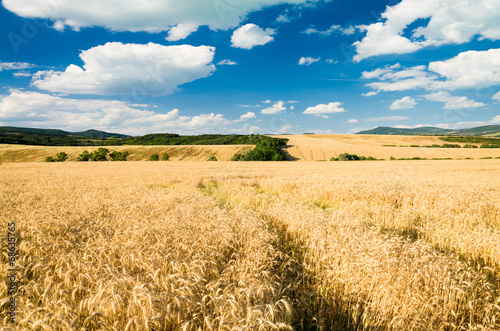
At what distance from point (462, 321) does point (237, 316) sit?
313 cm

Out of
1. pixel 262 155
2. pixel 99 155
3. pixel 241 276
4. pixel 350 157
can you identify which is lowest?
pixel 350 157

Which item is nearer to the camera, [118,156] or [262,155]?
[262,155]

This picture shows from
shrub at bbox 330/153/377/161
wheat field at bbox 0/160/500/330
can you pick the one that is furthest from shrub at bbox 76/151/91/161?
wheat field at bbox 0/160/500/330

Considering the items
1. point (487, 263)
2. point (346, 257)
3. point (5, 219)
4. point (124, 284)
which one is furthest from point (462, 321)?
point (5, 219)

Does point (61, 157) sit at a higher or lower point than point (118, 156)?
lower

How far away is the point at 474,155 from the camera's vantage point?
204 ft

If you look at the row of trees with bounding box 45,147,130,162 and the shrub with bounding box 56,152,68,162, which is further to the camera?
the row of trees with bounding box 45,147,130,162

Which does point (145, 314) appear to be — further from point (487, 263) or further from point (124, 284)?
point (487, 263)

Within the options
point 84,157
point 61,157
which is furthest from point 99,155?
point 61,157

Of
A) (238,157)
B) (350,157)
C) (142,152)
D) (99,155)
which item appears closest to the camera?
(350,157)

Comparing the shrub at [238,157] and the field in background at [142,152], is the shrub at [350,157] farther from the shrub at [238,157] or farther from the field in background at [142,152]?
the field in background at [142,152]

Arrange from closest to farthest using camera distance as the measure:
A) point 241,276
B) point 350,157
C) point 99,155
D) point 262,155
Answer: point 241,276, point 350,157, point 262,155, point 99,155

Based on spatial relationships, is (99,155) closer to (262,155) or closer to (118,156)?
(118,156)

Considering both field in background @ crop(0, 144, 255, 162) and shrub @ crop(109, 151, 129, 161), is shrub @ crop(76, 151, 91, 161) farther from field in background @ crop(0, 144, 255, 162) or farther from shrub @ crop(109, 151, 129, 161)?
shrub @ crop(109, 151, 129, 161)
